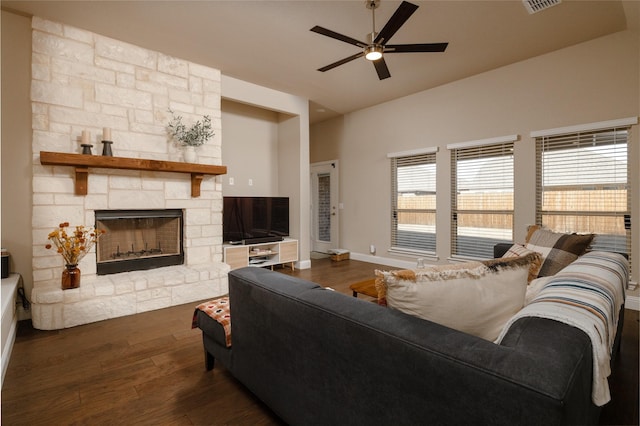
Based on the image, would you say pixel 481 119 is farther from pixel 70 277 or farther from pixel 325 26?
pixel 70 277

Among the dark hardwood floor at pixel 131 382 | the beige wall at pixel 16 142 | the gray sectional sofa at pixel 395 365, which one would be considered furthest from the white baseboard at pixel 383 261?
the beige wall at pixel 16 142

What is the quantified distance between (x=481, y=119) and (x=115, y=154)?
448 centimetres

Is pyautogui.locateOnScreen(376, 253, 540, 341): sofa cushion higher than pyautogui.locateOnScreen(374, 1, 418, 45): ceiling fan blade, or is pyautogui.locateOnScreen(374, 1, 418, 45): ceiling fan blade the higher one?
pyautogui.locateOnScreen(374, 1, 418, 45): ceiling fan blade

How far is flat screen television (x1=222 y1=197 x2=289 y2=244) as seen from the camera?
4613 mm

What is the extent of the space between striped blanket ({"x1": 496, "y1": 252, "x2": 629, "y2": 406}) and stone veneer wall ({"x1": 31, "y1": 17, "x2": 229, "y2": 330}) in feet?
11.0

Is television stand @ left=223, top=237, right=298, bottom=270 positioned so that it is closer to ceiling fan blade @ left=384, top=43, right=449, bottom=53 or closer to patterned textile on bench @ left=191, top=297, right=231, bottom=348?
patterned textile on bench @ left=191, top=297, right=231, bottom=348

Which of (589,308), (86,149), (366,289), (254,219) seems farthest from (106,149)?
(589,308)

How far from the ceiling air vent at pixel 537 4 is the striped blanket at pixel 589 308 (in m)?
2.31

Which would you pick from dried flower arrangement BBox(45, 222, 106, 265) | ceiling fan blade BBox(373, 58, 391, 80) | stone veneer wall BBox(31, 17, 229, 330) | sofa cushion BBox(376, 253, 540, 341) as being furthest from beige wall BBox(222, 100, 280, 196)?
sofa cushion BBox(376, 253, 540, 341)

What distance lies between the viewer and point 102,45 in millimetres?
3326

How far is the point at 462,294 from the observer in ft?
3.46

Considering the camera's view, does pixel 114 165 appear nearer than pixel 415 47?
No

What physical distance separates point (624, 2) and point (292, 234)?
457cm

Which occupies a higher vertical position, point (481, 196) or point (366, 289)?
point (481, 196)
